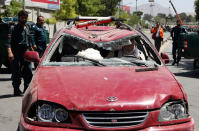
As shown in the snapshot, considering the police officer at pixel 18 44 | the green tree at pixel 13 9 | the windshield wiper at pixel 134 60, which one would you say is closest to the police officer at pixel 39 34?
the police officer at pixel 18 44

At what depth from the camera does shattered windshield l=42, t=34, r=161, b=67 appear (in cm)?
Result: 443

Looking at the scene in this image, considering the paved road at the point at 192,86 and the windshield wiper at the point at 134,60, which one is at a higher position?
the windshield wiper at the point at 134,60

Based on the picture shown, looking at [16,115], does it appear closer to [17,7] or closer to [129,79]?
[129,79]

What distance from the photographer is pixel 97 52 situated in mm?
4781

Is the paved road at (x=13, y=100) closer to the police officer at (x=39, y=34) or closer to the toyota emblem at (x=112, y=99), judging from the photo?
the police officer at (x=39, y=34)

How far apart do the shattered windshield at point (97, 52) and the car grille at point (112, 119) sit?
1306 mm

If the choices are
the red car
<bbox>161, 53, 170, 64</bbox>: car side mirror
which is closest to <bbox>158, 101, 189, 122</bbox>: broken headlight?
the red car

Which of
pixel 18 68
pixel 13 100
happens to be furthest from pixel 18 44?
pixel 13 100

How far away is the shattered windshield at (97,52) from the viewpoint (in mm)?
4430

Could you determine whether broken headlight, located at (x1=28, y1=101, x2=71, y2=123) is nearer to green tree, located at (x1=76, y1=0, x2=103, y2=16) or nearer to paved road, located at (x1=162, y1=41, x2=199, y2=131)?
paved road, located at (x1=162, y1=41, x2=199, y2=131)

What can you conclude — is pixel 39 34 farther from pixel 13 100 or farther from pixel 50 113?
pixel 50 113

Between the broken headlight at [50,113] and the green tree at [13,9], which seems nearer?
the broken headlight at [50,113]

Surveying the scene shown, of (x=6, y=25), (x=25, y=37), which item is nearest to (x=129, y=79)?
(x=25, y=37)

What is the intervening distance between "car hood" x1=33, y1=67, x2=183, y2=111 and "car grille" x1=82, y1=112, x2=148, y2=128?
0.06 m
